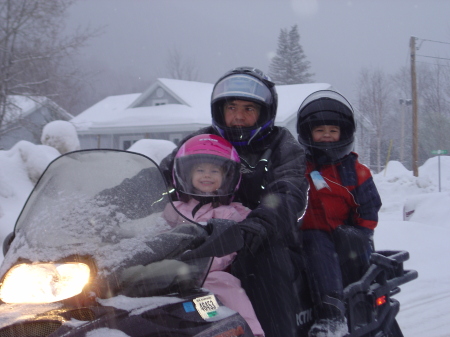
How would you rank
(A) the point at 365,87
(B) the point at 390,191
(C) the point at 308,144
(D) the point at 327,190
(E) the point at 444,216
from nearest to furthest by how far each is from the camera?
1. (D) the point at 327,190
2. (C) the point at 308,144
3. (E) the point at 444,216
4. (B) the point at 390,191
5. (A) the point at 365,87

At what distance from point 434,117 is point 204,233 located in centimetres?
3135

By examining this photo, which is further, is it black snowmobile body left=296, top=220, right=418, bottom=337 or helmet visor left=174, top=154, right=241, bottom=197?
black snowmobile body left=296, top=220, right=418, bottom=337

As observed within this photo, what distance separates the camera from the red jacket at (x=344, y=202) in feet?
10.1

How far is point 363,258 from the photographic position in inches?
115

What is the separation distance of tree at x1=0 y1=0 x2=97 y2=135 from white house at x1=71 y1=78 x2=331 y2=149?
944 centimetres

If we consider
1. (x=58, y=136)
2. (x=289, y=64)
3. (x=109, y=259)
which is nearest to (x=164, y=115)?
(x=58, y=136)

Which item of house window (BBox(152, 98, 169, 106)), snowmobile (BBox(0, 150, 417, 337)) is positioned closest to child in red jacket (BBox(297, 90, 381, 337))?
snowmobile (BBox(0, 150, 417, 337))

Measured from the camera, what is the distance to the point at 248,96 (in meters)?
2.92

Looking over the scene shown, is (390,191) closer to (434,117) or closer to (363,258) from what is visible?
(434,117)

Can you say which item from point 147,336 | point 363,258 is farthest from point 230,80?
point 147,336

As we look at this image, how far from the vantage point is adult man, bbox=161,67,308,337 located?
7.25 feet

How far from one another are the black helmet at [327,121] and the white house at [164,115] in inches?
708

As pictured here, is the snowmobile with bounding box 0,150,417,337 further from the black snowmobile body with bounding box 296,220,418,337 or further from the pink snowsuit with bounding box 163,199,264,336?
the black snowmobile body with bounding box 296,220,418,337

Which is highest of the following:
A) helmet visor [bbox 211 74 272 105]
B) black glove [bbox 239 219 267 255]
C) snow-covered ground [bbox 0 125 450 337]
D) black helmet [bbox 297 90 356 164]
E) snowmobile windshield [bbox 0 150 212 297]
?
helmet visor [bbox 211 74 272 105]
